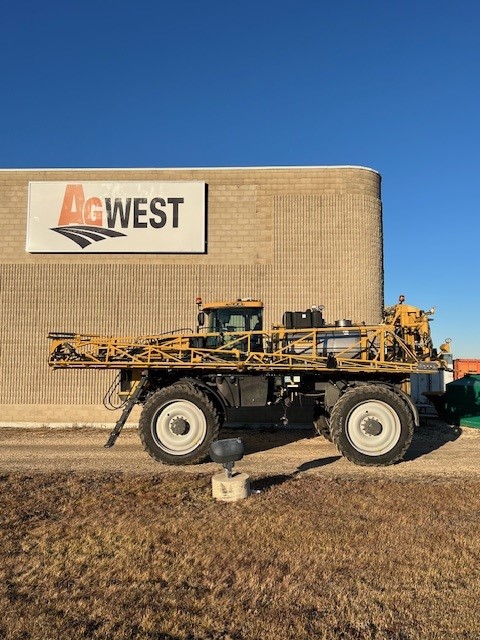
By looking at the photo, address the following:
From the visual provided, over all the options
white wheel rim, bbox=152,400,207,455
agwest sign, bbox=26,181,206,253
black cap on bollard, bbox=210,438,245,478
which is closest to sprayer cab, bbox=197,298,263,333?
white wheel rim, bbox=152,400,207,455

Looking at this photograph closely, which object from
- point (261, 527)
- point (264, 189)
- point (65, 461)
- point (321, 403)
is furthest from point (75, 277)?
point (261, 527)

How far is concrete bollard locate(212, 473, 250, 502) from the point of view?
658 cm

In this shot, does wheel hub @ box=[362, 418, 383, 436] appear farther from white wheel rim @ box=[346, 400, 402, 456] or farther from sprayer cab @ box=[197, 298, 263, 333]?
sprayer cab @ box=[197, 298, 263, 333]

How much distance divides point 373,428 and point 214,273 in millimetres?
7609

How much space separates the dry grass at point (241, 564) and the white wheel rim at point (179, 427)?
2233 millimetres

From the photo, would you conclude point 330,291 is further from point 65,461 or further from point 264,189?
point 65,461

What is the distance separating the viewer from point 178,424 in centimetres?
944

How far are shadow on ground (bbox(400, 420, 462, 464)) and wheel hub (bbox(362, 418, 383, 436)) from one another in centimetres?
102

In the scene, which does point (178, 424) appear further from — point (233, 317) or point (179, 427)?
point (233, 317)

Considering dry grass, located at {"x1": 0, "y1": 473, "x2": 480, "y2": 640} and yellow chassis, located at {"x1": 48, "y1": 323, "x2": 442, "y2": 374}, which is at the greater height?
yellow chassis, located at {"x1": 48, "y1": 323, "x2": 442, "y2": 374}

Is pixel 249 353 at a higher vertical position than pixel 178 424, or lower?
higher

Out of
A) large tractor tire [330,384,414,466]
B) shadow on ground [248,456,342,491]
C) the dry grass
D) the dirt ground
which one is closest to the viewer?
the dry grass

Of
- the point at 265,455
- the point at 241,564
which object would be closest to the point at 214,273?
the point at 265,455

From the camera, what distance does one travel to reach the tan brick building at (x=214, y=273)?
15289 millimetres
